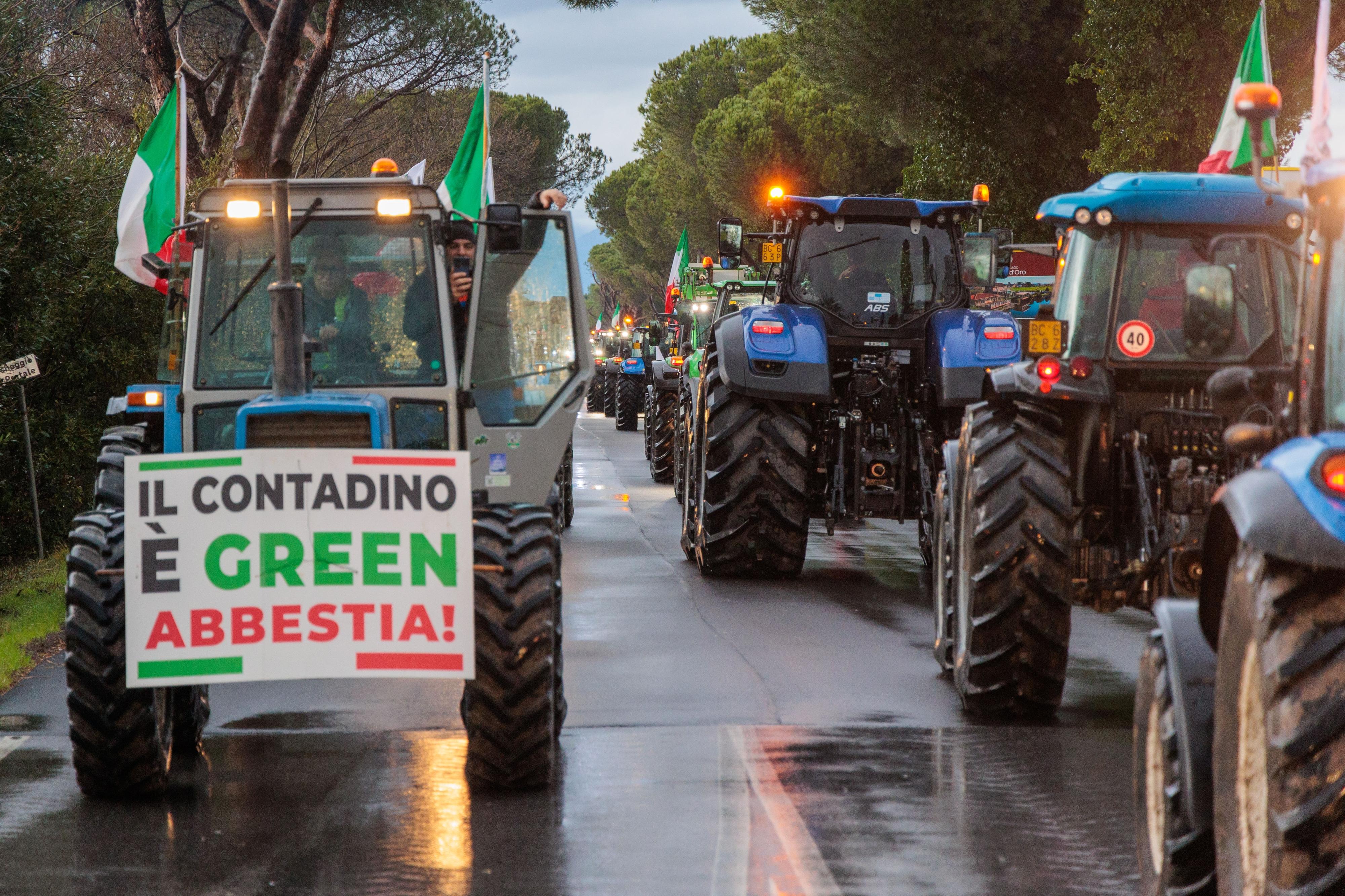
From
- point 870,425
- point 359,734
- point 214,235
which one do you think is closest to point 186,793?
point 359,734

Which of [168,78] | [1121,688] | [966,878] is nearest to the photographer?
[966,878]

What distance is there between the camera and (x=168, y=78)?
23.5 meters

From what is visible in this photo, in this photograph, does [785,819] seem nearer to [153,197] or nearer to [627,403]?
[153,197]

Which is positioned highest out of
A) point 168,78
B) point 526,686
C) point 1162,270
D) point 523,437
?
point 168,78

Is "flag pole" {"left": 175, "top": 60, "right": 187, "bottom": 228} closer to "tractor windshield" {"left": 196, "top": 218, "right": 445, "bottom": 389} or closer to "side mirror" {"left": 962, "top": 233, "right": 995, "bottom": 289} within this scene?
"tractor windshield" {"left": 196, "top": 218, "right": 445, "bottom": 389}

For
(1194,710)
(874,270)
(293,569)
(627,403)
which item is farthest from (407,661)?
(627,403)

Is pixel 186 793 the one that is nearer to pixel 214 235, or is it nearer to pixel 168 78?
pixel 214 235

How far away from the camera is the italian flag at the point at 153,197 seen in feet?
46.4

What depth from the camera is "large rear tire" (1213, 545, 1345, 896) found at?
11.3ft

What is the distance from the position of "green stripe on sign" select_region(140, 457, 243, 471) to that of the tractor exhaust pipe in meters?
0.74

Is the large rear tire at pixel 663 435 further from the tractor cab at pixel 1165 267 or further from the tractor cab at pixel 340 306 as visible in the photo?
the tractor cab at pixel 340 306

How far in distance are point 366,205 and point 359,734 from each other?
239 cm

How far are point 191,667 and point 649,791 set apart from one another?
1.78 metres

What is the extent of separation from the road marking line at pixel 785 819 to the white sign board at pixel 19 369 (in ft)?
22.4
